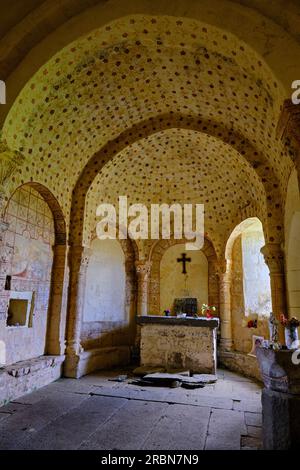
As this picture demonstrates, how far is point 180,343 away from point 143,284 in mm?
2989

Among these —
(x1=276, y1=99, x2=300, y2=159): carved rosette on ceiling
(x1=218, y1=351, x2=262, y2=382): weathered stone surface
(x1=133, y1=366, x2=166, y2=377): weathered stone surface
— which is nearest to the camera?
(x1=276, y1=99, x2=300, y2=159): carved rosette on ceiling

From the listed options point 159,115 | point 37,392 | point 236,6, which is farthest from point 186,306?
point 236,6

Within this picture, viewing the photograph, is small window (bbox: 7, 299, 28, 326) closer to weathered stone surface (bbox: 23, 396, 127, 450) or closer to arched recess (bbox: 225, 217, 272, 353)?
weathered stone surface (bbox: 23, 396, 127, 450)

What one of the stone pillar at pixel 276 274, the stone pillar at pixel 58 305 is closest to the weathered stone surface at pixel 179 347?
the stone pillar at pixel 276 274

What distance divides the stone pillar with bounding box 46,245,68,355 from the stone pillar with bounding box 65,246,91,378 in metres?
0.21

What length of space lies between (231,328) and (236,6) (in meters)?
8.42

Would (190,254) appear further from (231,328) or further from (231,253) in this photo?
(231,328)

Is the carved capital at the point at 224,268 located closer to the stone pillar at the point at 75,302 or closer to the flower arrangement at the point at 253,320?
the flower arrangement at the point at 253,320

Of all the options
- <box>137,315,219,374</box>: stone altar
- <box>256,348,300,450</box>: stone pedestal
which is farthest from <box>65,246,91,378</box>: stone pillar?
<box>256,348,300,450</box>: stone pedestal

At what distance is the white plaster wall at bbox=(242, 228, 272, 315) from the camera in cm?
943

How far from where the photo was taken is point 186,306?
10594mm

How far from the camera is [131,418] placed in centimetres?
503

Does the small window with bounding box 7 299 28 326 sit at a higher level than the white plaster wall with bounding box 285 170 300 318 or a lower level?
lower
